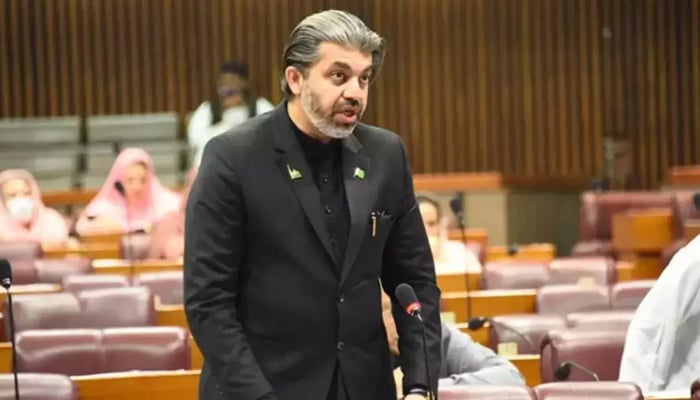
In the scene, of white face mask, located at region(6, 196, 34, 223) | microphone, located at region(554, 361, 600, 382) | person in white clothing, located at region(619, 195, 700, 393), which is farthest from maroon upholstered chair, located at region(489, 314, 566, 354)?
white face mask, located at region(6, 196, 34, 223)

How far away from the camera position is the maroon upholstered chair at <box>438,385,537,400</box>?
13.4 ft

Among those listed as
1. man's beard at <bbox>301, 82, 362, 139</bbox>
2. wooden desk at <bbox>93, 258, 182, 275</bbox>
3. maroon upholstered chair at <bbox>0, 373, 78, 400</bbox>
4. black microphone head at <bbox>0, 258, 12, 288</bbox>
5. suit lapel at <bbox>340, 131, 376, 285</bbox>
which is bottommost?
wooden desk at <bbox>93, 258, 182, 275</bbox>

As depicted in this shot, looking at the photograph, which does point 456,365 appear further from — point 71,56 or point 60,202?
point 71,56

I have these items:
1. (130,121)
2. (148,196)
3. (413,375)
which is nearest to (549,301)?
(413,375)

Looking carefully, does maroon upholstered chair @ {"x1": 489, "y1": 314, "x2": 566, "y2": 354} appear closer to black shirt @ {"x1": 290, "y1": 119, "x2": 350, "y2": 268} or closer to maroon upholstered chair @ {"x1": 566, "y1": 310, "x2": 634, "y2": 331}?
maroon upholstered chair @ {"x1": 566, "y1": 310, "x2": 634, "y2": 331}

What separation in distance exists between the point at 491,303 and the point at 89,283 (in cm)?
204

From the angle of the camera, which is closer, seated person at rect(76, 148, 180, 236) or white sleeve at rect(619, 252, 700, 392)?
white sleeve at rect(619, 252, 700, 392)

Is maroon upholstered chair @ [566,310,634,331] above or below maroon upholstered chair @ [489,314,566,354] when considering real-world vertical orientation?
above

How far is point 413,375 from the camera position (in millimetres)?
3012

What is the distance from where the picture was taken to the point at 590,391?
162 inches

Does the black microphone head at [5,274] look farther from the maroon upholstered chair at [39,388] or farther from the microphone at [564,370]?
the microphone at [564,370]

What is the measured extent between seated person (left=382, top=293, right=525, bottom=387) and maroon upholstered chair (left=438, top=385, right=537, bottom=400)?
0.76 meters

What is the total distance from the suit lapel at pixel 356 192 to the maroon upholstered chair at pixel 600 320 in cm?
292

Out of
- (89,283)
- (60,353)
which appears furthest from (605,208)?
(60,353)
